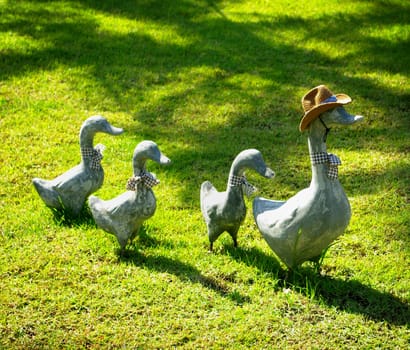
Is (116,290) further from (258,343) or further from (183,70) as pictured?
(183,70)

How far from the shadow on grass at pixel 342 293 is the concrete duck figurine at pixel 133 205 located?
983 mm

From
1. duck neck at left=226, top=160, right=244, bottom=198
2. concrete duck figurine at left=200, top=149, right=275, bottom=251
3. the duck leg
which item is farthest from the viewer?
the duck leg

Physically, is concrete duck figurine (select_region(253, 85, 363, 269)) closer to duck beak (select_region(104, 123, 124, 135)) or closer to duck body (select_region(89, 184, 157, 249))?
duck body (select_region(89, 184, 157, 249))

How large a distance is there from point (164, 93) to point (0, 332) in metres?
4.71

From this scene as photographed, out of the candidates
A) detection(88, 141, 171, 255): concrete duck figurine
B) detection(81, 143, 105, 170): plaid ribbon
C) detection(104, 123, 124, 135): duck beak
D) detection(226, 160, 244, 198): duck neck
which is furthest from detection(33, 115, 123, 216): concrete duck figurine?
detection(226, 160, 244, 198): duck neck

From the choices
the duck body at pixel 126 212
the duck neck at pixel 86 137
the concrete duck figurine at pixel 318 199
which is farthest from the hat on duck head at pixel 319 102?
the duck neck at pixel 86 137

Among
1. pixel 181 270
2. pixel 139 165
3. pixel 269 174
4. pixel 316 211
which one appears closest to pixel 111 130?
pixel 139 165

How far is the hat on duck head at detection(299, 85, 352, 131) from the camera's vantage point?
4.41m

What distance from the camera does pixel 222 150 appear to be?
7.18 m

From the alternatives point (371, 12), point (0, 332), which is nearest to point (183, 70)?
point (371, 12)

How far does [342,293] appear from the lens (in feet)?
16.1

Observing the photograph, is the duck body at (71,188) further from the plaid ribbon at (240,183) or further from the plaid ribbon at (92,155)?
the plaid ribbon at (240,183)

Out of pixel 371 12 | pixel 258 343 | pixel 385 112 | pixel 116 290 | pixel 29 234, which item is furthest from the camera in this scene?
pixel 371 12

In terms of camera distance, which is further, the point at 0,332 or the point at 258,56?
the point at 258,56
